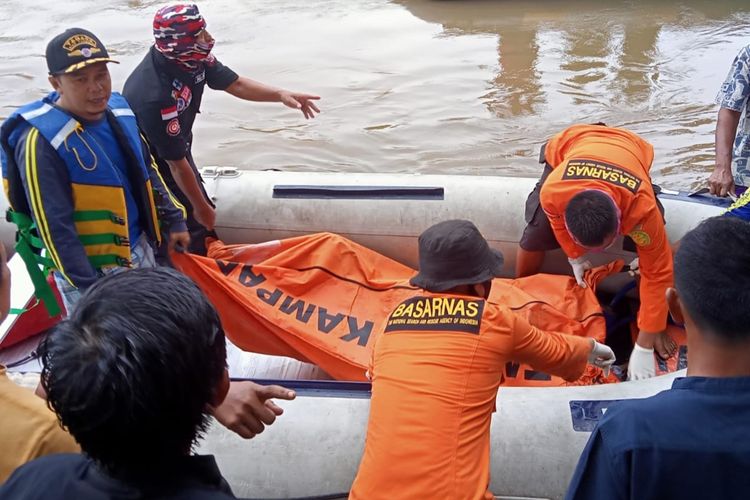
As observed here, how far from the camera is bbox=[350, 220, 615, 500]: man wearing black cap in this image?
165 cm

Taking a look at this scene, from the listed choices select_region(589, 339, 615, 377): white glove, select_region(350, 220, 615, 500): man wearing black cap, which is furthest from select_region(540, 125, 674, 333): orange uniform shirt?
select_region(350, 220, 615, 500): man wearing black cap

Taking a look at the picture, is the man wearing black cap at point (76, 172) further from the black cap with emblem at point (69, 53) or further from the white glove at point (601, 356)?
the white glove at point (601, 356)

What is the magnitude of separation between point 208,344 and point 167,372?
0.25 ft

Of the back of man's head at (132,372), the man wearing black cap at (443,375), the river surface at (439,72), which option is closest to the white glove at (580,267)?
the man wearing black cap at (443,375)

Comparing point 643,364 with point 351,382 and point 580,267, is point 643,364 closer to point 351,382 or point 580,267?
point 580,267

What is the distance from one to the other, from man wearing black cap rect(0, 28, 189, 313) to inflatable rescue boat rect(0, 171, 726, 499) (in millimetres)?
Result: 615

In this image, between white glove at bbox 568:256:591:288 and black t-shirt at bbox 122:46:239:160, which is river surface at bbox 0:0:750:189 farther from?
black t-shirt at bbox 122:46:239:160

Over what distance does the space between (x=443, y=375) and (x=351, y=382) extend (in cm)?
59

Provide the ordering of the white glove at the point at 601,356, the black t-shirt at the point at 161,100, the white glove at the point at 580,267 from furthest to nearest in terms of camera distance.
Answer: the white glove at the point at 580,267
the black t-shirt at the point at 161,100
the white glove at the point at 601,356

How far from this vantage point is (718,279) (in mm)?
1078

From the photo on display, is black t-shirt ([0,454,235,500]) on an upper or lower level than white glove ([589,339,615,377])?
upper

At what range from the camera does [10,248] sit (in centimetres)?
322

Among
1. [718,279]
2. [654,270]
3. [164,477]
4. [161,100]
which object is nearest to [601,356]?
[654,270]

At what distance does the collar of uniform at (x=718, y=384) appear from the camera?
40.2 inches
